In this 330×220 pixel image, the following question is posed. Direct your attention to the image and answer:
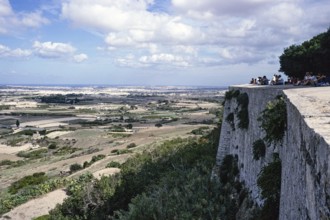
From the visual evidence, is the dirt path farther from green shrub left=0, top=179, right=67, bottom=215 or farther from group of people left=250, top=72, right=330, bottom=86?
group of people left=250, top=72, right=330, bottom=86

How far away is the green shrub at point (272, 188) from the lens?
1005 cm

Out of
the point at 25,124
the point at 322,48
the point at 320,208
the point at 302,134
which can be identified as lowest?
the point at 25,124

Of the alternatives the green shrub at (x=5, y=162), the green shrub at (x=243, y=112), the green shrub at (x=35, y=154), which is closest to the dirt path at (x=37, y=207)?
the green shrub at (x=243, y=112)

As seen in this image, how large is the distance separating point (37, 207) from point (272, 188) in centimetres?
2223

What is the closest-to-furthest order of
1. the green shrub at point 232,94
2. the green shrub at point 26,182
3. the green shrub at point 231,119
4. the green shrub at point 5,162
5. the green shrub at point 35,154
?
the green shrub at point 232,94 → the green shrub at point 231,119 → the green shrub at point 26,182 → the green shrub at point 5,162 → the green shrub at point 35,154

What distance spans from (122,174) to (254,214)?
17465 millimetres

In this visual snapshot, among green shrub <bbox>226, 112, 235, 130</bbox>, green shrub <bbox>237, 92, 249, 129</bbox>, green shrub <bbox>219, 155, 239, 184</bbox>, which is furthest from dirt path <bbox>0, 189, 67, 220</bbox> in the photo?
green shrub <bbox>237, 92, 249, 129</bbox>

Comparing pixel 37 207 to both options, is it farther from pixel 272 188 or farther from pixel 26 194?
pixel 272 188

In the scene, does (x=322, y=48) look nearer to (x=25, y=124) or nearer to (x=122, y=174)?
(x=122, y=174)

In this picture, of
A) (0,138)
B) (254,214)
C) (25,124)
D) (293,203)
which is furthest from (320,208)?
(25,124)

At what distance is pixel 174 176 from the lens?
76.7 feet

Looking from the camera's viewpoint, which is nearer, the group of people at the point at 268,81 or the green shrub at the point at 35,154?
the group of people at the point at 268,81

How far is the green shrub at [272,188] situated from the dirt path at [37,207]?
20.3 m

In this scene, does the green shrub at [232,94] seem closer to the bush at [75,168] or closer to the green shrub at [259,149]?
the green shrub at [259,149]
